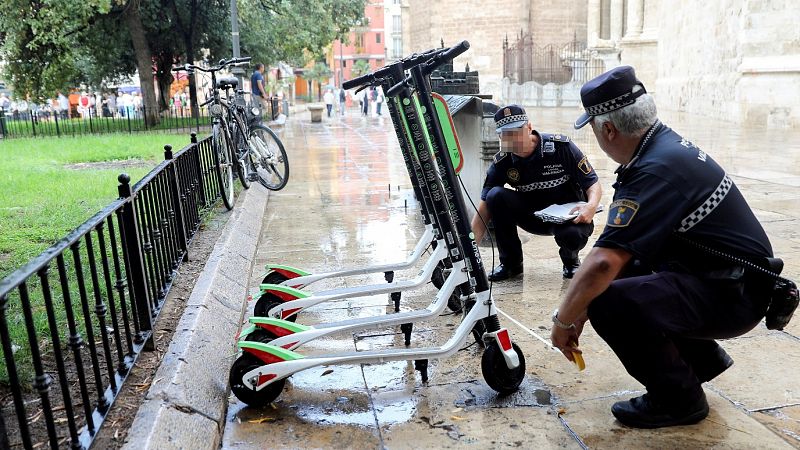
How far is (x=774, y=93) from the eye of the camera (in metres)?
16.4

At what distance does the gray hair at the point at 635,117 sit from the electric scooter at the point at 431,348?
788 mm

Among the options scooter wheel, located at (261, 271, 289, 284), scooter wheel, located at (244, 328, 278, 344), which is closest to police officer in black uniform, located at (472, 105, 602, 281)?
scooter wheel, located at (261, 271, 289, 284)

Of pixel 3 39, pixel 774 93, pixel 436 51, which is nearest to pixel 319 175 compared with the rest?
pixel 436 51

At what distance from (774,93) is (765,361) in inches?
594

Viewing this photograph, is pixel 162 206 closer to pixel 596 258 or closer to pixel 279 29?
pixel 596 258

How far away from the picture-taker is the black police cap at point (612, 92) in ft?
8.79

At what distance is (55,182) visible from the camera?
932cm

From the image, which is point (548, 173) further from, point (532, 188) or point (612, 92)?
point (612, 92)

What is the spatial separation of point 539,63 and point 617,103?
34517 mm

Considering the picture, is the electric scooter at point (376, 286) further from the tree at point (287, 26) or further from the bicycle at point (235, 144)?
the tree at point (287, 26)

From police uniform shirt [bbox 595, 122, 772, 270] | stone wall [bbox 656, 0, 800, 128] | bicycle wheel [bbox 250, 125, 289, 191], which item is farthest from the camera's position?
stone wall [bbox 656, 0, 800, 128]

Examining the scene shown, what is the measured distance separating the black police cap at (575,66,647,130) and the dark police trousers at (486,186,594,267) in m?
2.17

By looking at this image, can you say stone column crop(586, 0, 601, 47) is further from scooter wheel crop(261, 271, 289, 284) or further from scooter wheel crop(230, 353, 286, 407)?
scooter wheel crop(230, 353, 286, 407)

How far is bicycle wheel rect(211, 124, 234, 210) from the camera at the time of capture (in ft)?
24.2
